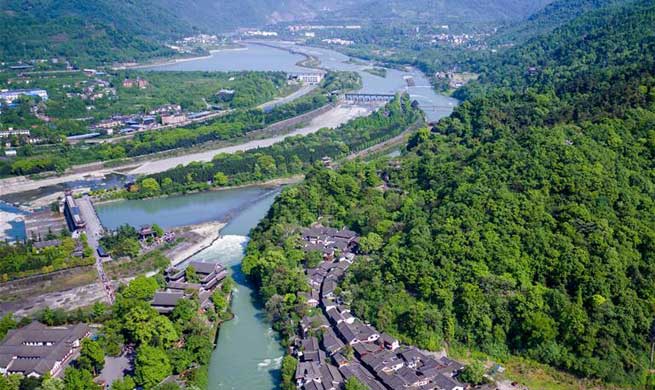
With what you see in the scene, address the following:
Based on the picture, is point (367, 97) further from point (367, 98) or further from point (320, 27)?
point (320, 27)

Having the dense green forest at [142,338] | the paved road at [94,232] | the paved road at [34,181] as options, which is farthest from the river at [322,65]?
the dense green forest at [142,338]

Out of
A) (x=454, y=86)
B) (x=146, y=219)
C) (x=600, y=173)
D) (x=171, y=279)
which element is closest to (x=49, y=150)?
(x=146, y=219)

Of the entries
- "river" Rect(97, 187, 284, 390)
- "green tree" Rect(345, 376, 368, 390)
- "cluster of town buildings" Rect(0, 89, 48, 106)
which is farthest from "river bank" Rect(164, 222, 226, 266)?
"cluster of town buildings" Rect(0, 89, 48, 106)

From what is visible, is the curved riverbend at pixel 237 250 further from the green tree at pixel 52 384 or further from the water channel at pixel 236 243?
the green tree at pixel 52 384

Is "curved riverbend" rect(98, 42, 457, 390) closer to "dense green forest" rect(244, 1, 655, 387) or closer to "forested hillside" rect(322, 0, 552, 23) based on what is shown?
"dense green forest" rect(244, 1, 655, 387)

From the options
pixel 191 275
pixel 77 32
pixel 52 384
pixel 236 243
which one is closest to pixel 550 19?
pixel 77 32
